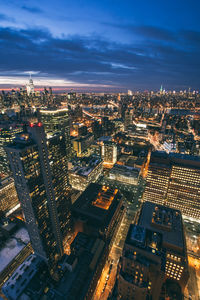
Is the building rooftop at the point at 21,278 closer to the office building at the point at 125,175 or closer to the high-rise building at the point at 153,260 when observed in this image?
the high-rise building at the point at 153,260

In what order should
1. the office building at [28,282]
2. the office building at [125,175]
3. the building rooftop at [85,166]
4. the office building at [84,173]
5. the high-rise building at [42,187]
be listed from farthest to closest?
the office building at [125,175] → the building rooftop at [85,166] → the office building at [84,173] → the office building at [28,282] → the high-rise building at [42,187]

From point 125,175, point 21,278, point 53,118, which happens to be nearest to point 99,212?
point 21,278

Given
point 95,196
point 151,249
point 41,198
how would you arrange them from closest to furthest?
point 151,249
point 41,198
point 95,196

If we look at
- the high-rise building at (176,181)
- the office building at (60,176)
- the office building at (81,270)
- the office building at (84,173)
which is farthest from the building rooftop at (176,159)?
the office building at (81,270)

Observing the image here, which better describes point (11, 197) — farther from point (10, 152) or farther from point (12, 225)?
point (10, 152)

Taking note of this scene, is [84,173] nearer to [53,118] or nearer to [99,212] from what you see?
[99,212]

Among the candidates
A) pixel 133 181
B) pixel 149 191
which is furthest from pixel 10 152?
pixel 133 181
